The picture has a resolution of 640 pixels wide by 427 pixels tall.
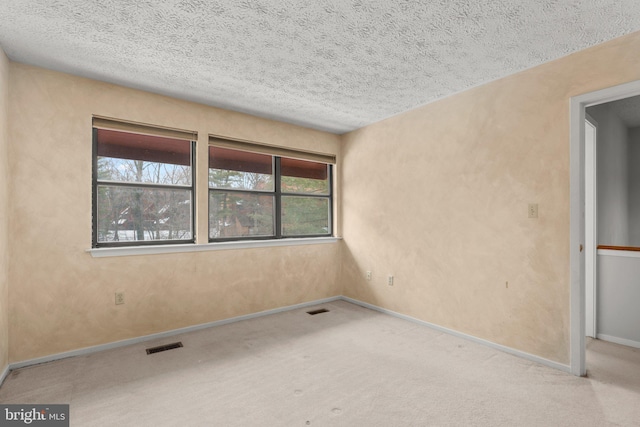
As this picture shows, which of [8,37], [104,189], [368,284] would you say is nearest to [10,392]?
[104,189]

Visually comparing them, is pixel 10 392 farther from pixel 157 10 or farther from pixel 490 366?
pixel 490 366

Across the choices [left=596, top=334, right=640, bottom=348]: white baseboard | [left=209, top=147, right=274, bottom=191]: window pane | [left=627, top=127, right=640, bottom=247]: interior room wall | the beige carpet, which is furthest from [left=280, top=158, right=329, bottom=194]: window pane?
[left=627, top=127, right=640, bottom=247]: interior room wall

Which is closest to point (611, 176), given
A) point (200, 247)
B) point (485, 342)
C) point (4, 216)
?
point (485, 342)

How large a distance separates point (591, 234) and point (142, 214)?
15.3 ft

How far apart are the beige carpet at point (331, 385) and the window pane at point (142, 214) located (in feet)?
3.61

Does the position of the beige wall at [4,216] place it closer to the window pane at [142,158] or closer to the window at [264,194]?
the window pane at [142,158]

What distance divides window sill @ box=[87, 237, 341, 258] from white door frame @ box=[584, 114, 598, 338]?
296cm

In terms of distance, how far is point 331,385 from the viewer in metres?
2.29

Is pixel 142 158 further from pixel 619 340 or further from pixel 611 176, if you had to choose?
pixel 611 176

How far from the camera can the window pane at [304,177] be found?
432 centimetres

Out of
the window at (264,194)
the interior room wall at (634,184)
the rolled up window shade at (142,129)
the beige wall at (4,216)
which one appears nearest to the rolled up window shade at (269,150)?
the window at (264,194)

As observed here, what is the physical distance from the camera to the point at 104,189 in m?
3.04

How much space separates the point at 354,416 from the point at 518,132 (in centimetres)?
264

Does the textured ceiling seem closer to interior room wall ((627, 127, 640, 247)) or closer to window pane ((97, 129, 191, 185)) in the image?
window pane ((97, 129, 191, 185))
